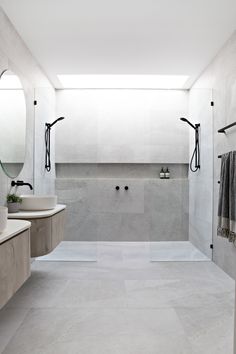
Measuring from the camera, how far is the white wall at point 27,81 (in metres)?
2.72

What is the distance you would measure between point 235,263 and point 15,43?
2961mm

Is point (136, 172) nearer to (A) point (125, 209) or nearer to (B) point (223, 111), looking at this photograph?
(A) point (125, 209)

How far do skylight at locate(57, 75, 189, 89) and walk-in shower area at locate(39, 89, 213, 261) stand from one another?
0.32 ft

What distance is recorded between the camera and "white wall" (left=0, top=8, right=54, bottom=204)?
272 centimetres

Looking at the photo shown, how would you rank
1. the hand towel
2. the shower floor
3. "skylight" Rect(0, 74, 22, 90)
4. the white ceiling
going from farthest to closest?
the shower floor < the hand towel < "skylight" Rect(0, 74, 22, 90) < the white ceiling

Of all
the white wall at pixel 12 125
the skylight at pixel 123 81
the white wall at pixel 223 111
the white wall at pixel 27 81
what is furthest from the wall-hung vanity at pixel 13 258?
the skylight at pixel 123 81

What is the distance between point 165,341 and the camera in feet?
6.16

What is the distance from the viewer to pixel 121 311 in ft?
7.59

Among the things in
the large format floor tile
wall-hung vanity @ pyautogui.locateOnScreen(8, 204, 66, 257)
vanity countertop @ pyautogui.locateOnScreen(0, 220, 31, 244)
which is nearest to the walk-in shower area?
the large format floor tile

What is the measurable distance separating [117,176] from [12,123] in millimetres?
2015

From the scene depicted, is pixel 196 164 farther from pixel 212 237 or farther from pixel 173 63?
pixel 173 63

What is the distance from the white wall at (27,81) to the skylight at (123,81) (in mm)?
330

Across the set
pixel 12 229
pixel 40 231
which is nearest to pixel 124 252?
pixel 40 231

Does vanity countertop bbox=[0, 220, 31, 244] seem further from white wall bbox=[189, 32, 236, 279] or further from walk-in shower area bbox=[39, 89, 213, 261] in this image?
white wall bbox=[189, 32, 236, 279]
